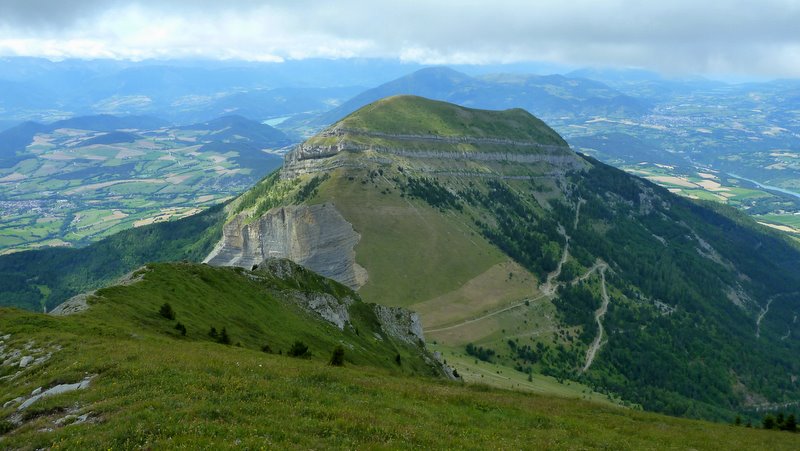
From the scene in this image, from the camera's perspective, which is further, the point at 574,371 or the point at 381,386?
the point at 574,371

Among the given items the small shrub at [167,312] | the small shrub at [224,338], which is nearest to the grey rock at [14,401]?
the small shrub at [224,338]

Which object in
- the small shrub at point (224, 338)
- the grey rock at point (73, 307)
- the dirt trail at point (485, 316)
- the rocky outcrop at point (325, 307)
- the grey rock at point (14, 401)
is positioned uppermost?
the grey rock at point (14, 401)

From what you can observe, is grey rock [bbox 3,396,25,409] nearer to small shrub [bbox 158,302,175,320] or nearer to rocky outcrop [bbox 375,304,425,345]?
small shrub [bbox 158,302,175,320]

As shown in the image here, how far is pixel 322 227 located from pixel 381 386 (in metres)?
152

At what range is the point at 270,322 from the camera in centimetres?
7194

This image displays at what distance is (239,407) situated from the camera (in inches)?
1094

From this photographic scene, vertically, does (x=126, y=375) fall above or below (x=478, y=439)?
above

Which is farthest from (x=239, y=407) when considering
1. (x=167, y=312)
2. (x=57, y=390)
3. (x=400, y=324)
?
(x=400, y=324)

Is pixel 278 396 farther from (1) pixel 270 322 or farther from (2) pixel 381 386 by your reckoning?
(1) pixel 270 322

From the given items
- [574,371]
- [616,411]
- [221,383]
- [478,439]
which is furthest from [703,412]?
[221,383]

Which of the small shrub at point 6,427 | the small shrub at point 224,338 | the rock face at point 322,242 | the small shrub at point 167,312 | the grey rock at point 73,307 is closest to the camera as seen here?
the small shrub at point 6,427

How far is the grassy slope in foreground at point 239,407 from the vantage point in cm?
2455

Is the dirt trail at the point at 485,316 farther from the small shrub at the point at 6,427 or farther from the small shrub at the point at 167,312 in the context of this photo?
the small shrub at the point at 6,427

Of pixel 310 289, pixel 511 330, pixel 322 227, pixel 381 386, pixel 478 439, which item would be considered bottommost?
pixel 511 330
